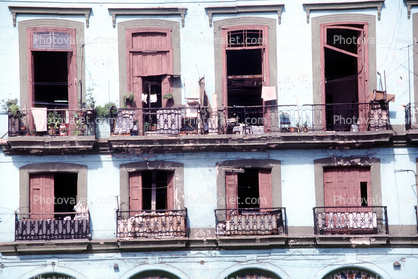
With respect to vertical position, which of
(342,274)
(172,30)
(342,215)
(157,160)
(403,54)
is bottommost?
(342,274)

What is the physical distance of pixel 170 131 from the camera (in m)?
17.1

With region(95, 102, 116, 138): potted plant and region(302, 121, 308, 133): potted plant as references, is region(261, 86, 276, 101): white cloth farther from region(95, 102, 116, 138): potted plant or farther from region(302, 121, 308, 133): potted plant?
region(95, 102, 116, 138): potted plant

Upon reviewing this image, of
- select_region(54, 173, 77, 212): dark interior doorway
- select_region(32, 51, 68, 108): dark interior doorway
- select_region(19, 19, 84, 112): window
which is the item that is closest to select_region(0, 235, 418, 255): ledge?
select_region(54, 173, 77, 212): dark interior doorway

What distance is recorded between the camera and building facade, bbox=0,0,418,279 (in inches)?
661

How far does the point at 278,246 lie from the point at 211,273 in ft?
7.63

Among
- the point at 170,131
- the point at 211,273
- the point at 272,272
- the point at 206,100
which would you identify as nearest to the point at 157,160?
the point at 170,131

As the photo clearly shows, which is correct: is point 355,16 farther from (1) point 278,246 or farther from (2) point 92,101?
(2) point 92,101

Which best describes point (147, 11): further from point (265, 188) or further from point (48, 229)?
point (48, 229)

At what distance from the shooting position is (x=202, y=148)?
17094mm

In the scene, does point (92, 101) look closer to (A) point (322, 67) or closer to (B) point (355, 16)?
(A) point (322, 67)

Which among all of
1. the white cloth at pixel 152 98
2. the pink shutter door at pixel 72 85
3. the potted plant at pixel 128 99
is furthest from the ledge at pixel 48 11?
the white cloth at pixel 152 98

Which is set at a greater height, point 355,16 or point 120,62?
point 355,16

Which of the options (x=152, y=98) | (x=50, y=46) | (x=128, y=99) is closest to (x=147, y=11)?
(x=152, y=98)

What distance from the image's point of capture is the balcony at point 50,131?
1672cm
